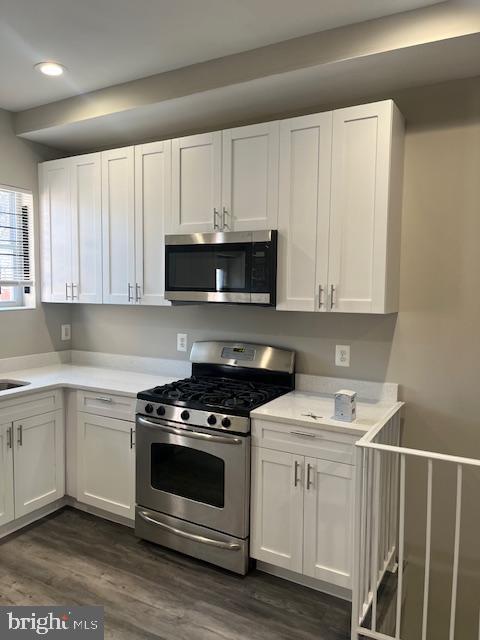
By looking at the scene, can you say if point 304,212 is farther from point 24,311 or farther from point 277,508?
point 24,311

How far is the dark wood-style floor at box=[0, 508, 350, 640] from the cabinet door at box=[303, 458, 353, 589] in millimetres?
186

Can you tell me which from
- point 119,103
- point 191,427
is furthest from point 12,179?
point 191,427

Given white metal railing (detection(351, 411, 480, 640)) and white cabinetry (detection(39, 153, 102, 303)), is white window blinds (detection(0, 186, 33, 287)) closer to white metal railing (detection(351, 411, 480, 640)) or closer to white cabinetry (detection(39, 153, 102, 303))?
white cabinetry (detection(39, 153, 102, 303))

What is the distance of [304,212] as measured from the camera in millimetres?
2574

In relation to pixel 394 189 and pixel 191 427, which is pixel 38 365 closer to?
pixel 191 427

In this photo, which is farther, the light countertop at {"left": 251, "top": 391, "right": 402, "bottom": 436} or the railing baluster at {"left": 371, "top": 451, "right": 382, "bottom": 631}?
the light countertop at {"left": 251, "top": 391, "right": 402, "bottom": 436}

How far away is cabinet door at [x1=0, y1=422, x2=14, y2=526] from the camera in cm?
280

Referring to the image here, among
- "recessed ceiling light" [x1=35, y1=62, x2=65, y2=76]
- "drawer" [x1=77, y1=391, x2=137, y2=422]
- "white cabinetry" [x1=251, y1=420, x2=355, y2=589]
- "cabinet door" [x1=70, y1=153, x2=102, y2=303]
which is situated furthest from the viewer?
"cabinet door" [x1=70, y1=153, x2=102, y2=303]

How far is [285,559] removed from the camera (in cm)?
242

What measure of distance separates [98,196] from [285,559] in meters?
2.58

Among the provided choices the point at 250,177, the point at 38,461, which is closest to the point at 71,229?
the point at 250,177

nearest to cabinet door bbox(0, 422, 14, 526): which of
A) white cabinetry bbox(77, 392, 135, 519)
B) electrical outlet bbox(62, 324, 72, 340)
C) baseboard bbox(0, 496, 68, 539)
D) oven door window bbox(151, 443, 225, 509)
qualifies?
baseboard bbox(0, 496, 68, 539)

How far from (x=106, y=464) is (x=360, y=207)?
7.17 feet

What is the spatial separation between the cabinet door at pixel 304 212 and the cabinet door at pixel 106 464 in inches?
51.5
